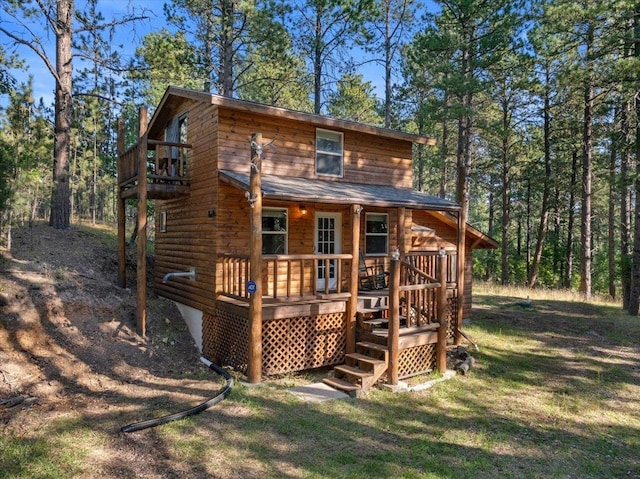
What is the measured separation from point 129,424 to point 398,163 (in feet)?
31.3

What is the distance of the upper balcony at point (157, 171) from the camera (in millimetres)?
9227

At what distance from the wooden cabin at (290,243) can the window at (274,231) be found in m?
0.03

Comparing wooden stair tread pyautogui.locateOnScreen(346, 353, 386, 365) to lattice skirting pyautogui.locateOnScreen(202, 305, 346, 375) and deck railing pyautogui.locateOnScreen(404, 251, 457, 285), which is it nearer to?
lattice skirting pyautogui.locateOnScreen(202, 305, 346, 375)

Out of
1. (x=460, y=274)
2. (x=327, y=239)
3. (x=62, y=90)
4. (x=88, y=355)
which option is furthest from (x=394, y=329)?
(x=62, y=90)

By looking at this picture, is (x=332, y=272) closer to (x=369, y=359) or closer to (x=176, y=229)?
(x=369, y=359)

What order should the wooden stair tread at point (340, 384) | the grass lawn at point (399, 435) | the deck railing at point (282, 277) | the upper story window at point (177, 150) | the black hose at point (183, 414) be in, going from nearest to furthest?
the grass lawn at point (399, 435) → the black hose at point (183, 414) → the wooden stair tread at point (340, 384) → the deck railing at point (282, 277) → the upper story window at point (177, 150)

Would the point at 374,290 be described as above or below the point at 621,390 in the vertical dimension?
above

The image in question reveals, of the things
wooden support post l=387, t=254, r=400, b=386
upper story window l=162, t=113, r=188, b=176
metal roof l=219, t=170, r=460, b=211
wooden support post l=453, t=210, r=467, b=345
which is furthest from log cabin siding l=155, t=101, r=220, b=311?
wooden support post l=453, t=210, r=467, b=345

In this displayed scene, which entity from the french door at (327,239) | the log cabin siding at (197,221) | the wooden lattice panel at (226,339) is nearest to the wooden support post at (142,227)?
the log cabin siding at (197,221)

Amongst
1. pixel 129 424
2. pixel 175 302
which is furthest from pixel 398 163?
pixel 129 424

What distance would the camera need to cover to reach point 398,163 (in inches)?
482

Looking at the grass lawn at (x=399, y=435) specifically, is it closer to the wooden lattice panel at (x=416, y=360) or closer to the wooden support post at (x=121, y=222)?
the wooden lattice panel at (x=416, y=360)

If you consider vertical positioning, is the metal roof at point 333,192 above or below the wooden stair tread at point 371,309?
above

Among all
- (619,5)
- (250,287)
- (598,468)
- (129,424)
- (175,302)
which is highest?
(619,5)
